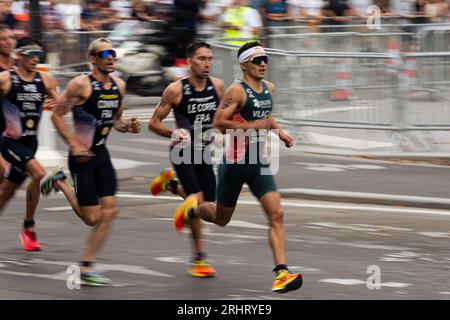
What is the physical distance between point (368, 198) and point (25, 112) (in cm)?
473

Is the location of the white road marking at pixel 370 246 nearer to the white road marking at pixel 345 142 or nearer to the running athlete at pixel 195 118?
the running athlete at pixel 195 118

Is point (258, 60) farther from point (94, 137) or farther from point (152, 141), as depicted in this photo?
point (152, 141)

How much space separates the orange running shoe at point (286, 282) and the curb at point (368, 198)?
4931mm

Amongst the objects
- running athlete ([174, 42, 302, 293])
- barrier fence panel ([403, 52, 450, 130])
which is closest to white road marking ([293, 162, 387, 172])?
barrier fence panel ([403, 52, 450, 130])

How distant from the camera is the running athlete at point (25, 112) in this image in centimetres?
1092

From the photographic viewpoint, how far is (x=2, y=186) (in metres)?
11.3

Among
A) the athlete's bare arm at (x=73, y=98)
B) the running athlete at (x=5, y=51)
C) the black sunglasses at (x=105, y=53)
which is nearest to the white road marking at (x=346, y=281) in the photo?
the athlete's bare arm at (x=73, y=98)

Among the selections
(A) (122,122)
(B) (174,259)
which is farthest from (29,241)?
(A) (122,122)

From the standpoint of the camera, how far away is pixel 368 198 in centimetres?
1395

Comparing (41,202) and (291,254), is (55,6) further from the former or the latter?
(291,254)

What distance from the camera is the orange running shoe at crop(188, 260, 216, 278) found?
9.80m

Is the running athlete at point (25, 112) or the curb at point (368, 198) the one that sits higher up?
the curb at point (368, 198)

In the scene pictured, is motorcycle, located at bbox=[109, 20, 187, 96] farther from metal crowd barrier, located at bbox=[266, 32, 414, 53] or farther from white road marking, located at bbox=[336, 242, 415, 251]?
white road marking, located at bbox=[336, 242, 415, 251]

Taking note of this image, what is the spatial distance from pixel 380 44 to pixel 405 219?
7.73 metres
